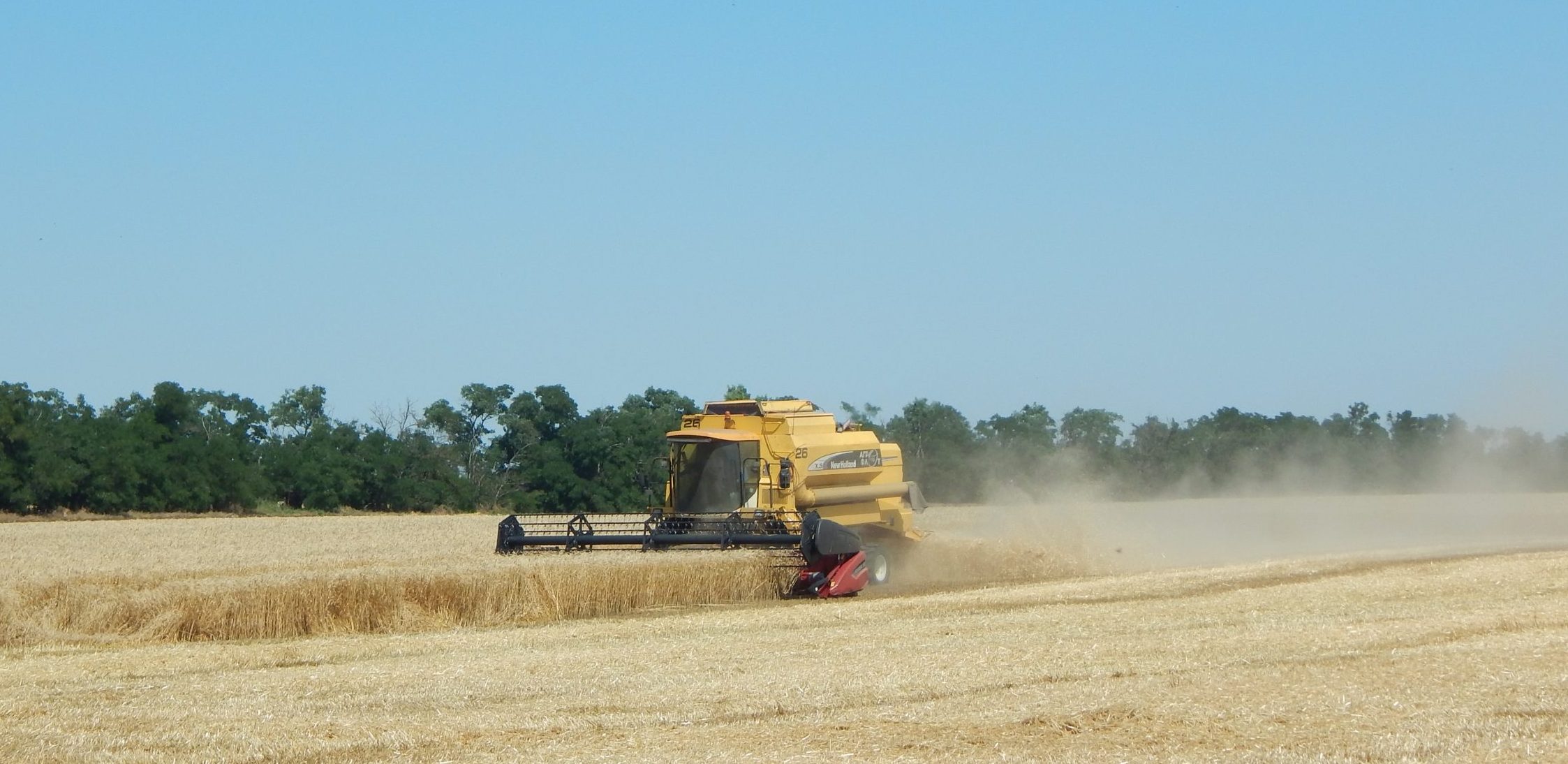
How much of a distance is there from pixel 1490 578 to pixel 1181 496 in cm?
3774

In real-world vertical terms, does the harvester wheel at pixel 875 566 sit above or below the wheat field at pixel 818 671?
above

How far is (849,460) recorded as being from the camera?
76.3ft

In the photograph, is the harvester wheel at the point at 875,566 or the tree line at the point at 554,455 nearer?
the harvester wheel at the point at 875,566

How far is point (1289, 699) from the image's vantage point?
10.2m

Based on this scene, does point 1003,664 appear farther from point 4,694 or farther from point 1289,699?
point 4,694

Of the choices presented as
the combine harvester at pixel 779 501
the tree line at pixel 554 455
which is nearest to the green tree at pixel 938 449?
the tree line at pixel 554 455

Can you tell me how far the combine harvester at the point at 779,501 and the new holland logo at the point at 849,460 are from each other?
0.02 m

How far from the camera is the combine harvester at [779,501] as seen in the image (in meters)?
20.5

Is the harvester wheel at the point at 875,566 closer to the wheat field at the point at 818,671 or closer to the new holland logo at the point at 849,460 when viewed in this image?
the wheat field at the point at 818,671

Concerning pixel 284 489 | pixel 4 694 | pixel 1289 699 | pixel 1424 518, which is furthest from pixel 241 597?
pixel 284 489

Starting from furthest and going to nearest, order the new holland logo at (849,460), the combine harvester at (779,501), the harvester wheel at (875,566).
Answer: the new holland logo at (849,460) < the harvester wheel at (875,566) < the combine harvester at (779,501)

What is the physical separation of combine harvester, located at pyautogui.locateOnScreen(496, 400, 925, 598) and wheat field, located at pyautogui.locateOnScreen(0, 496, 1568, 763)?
0.78m

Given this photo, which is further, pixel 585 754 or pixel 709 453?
pixel 709 453

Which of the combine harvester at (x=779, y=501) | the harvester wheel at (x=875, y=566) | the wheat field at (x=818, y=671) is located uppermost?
the combine harvester at (x=779, y=501)
